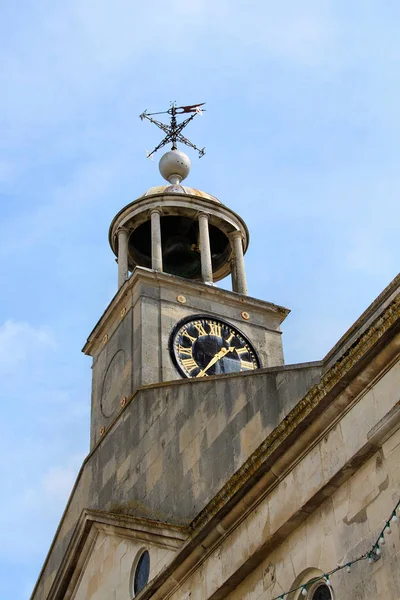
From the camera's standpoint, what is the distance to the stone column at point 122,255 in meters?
27.3

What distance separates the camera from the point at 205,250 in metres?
26.9

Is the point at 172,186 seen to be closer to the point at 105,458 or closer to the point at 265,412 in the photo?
the point at 105,458

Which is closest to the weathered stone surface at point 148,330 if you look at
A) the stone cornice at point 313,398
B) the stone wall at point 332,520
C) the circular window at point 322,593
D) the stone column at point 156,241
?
the stone column at point 156,241

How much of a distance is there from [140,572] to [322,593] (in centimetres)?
616

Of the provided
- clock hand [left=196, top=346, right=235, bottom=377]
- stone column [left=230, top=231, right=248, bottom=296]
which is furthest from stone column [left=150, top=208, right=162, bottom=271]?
clock hand [left=196, top=346, right=235, bottom=377]

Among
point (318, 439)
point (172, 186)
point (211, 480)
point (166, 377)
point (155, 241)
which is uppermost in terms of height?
point (172, 186)

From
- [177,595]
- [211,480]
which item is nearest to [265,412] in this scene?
[211,480]

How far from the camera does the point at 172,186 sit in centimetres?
2864

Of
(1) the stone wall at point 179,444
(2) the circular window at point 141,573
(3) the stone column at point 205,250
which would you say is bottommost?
(2) the circular window at point 141,573

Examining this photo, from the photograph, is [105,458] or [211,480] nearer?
[211,480]

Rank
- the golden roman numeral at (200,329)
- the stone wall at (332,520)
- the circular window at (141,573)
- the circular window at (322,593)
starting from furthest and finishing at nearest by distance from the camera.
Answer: the golden roman numeral at (200,329), the circular window at (141,573), the circular window at (322,593), the stone wall at (332,520)

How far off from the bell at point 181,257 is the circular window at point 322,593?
16.6 meters

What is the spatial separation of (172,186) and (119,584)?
1208 centimetres

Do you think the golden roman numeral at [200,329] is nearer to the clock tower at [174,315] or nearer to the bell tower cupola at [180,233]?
the clock tower at [174,315]
